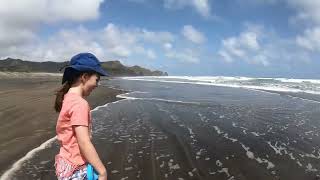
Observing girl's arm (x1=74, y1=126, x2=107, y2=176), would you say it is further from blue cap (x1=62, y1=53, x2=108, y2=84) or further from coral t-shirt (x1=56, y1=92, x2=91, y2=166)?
blue cap (x1=62, y1=53, x2=108, y2=84)

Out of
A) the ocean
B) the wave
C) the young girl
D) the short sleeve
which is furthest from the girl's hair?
the wave

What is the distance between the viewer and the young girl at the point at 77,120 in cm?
321

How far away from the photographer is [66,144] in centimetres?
336

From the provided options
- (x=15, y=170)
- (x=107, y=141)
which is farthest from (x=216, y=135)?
(x=15, y=170)

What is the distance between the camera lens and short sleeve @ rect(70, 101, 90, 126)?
126 inches

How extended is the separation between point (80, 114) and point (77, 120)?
52 mm

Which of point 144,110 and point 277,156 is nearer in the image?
point 277,156

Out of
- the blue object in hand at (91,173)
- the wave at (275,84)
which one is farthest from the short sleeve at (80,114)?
the wave at (275,84)

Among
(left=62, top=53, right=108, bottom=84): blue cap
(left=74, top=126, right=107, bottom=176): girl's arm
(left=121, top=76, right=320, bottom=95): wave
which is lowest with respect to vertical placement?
(left=121, top=76, right=320, bottom=95): wave

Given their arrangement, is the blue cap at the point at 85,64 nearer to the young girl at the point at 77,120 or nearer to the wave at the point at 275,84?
the young girl at the point at 77,120

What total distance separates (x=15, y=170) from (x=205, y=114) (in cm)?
1049

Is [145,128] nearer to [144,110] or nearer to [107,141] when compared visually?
[107,141]

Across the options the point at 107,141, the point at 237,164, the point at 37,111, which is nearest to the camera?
the point at 237,164

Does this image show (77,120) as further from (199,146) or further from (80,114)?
(199,146)
